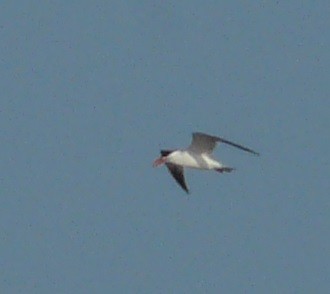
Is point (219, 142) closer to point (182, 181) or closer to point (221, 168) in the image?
point (221, 168)

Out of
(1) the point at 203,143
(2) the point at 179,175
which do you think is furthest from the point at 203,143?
(2) the point at 179,175

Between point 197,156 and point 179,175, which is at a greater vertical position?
point 179,175

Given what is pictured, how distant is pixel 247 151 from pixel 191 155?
6227mm

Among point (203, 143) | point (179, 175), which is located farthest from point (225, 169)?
point (179, 175)

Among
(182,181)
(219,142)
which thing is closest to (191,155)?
(219,142)

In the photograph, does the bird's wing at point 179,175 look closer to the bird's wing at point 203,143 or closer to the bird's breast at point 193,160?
the bird's breast at point 193,160

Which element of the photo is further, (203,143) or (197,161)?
(197,161)

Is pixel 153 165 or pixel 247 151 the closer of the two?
pixel 247 151

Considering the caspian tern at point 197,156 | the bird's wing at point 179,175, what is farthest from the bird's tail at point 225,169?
the bird's wing at point 179,175

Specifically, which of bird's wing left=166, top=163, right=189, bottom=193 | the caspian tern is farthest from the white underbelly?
bird's wing left=166, top=163, right=189, bottom=193

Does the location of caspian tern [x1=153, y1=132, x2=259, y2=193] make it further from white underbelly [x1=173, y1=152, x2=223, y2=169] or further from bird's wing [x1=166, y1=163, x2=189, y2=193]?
bird's wing [x1=166, y1=163, x2=189, y2=193]

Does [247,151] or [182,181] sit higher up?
[182,181]

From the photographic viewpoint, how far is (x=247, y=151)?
36.3 meters

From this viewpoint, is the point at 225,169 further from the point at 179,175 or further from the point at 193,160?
the point at 179,175
